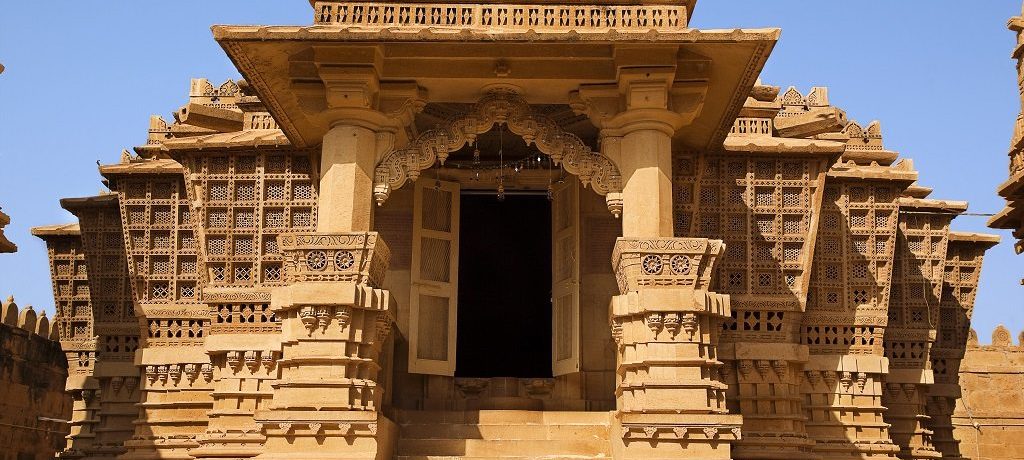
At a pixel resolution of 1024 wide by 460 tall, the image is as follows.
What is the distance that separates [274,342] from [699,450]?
5.65 m

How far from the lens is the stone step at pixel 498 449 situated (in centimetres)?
1305

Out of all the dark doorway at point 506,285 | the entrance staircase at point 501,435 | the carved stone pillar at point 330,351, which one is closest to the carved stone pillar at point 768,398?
the entrance staircase at point 501,435

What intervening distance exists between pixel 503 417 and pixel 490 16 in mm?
4743

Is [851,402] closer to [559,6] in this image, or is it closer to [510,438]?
[510,438]

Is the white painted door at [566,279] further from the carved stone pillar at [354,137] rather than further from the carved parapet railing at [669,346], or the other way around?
the carved stone pillar at [354,137]

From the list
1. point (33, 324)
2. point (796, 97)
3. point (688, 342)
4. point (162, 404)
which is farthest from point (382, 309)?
point (33, 324)

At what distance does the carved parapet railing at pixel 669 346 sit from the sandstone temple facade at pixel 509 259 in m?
0.03

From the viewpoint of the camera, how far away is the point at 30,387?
2194cm

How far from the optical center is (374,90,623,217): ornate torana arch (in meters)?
13.2

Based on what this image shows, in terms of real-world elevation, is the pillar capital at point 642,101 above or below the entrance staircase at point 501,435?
above

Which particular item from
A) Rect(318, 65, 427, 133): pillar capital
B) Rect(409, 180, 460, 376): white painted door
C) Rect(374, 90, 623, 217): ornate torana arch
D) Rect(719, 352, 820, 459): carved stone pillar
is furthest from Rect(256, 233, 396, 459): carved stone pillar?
Rect(719, 352, 820, 459): carved stone pillar

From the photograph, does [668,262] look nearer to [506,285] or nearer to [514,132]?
[514,132]

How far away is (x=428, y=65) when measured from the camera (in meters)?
13.2

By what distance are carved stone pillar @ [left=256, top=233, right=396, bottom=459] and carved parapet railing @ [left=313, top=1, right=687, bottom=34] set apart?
2524 millimetres
